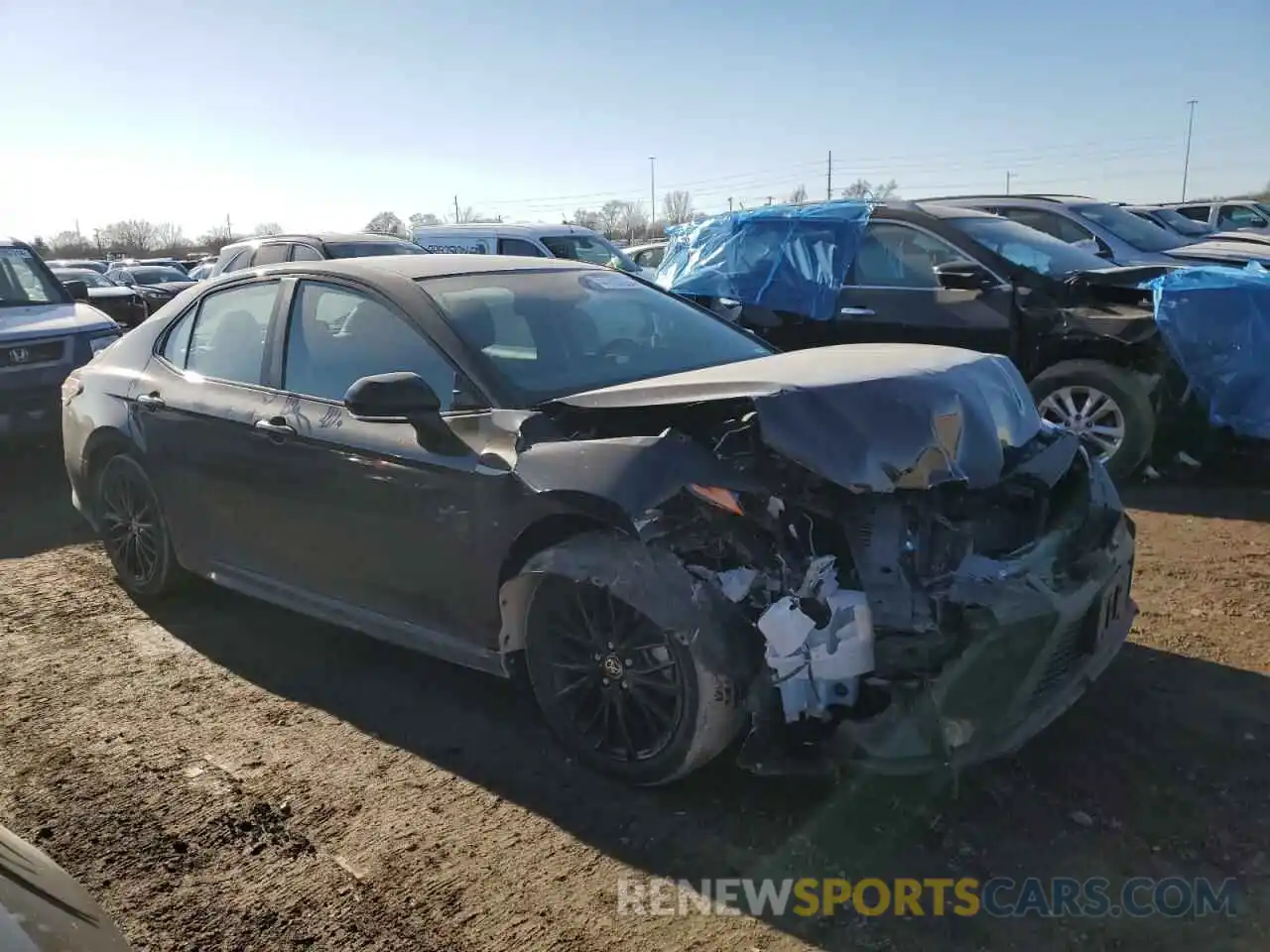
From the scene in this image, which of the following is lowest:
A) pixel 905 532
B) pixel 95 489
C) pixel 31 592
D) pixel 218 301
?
pixel 31 592

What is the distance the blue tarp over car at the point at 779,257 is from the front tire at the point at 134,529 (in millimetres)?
4200

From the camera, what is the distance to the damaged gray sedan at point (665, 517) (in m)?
3.07

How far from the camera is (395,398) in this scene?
11.9ft

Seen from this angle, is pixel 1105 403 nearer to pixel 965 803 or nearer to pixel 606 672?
pixel 965 803

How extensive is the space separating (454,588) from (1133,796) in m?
2.34

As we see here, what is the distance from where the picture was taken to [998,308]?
724 centimetres

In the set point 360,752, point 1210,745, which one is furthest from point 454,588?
point 1210,745

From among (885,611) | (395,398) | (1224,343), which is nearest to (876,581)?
(885,611)

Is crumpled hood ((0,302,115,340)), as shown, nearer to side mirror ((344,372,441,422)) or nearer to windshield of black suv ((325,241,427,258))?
windshield of black suv ((325,241,427,258))

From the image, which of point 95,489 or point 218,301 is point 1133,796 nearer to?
point 218,301

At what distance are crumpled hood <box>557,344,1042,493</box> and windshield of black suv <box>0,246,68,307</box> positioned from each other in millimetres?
7734

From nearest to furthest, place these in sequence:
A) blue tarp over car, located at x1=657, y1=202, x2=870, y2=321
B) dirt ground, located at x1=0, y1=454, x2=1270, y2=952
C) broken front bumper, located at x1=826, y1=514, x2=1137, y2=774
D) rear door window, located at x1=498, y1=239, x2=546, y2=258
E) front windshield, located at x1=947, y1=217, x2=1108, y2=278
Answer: dirt ground, located at x1=0, y1=454, x2=1270, y2=952 → broken front bumper, located at x1=826, y1=514, x2=1137, y2=774 → front windshield, located at x1=947, y1=217, x2=1108, y2=278 → blue tarp over car, located at x1=657, y1=202, x2=870, y2=321 → rear door window, located at x1=498, y1=239, x2=546, y2=258

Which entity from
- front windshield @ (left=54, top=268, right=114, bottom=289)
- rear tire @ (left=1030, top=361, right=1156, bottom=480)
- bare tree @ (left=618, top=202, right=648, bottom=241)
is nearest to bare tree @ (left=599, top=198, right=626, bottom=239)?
bare tree @ (left=618, top=202, right=648, bottom=241)

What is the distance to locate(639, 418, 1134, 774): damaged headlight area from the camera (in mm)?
2967
